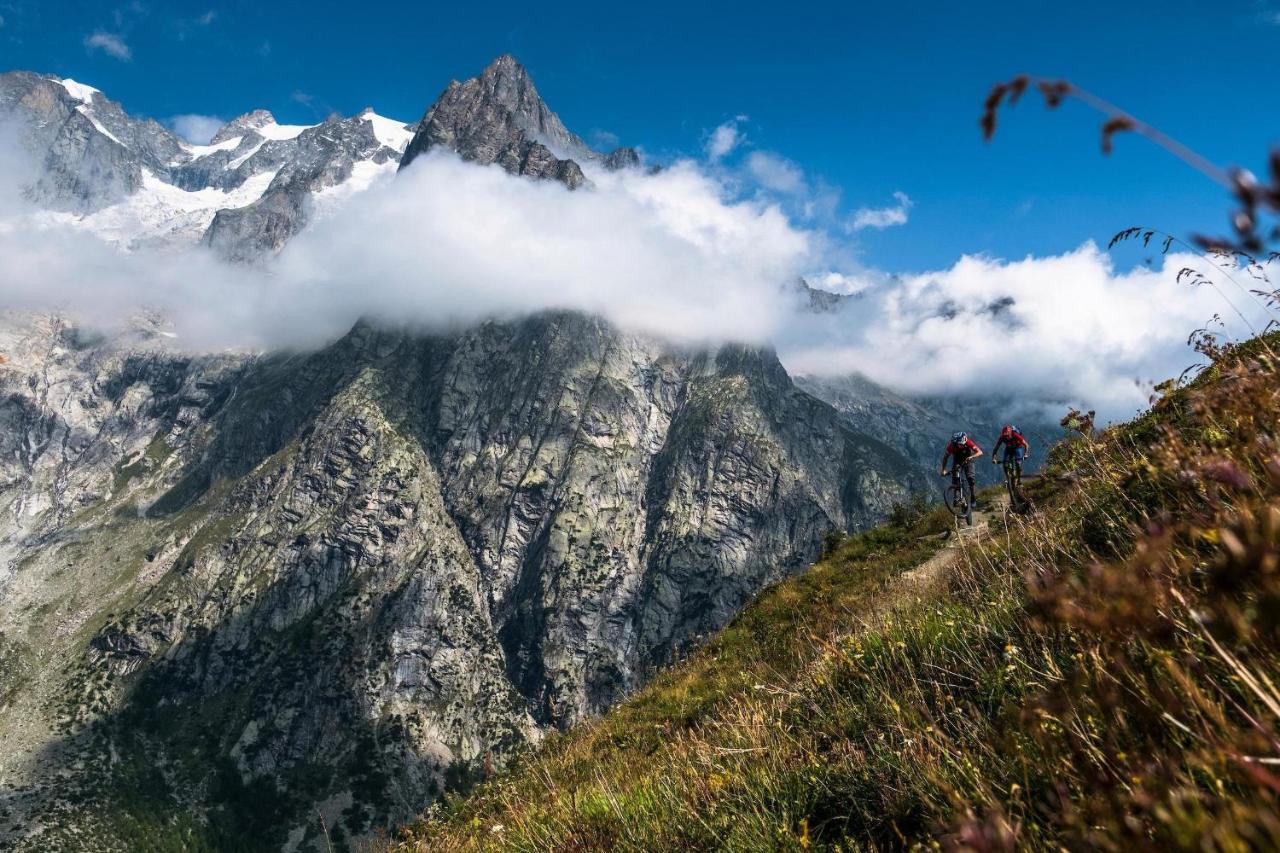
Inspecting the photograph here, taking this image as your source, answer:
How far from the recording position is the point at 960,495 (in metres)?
20.8

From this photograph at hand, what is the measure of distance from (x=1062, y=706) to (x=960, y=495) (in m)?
21.1

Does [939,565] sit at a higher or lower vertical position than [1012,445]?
lower

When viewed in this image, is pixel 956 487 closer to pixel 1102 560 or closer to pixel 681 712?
pixel 681 712

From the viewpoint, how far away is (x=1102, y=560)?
5.57m

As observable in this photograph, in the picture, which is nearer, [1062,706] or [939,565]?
[1062,706]

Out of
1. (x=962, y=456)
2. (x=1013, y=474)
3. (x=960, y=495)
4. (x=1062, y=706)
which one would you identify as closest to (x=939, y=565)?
(x=1013, y=474)

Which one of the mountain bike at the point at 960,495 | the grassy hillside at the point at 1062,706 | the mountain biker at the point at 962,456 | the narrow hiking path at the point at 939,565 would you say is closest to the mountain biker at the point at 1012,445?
the narrow hiking path at the point at 939,565

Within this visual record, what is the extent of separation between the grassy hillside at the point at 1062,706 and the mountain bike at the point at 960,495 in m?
12.3

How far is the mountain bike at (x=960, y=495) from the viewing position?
19.8 metres

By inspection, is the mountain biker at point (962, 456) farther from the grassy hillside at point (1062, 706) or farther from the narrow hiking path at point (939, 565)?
the grassy hillside at point (1062, 706)

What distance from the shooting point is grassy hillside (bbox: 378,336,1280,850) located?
1.52m

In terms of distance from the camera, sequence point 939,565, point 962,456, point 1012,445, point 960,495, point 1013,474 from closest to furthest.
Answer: point 1013,474, point 939,565, point 1012,445, point 962,456, point 960,495

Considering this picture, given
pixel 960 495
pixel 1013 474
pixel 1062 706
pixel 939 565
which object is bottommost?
pixel 939 565

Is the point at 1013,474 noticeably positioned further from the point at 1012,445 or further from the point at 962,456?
the point at 962,456
